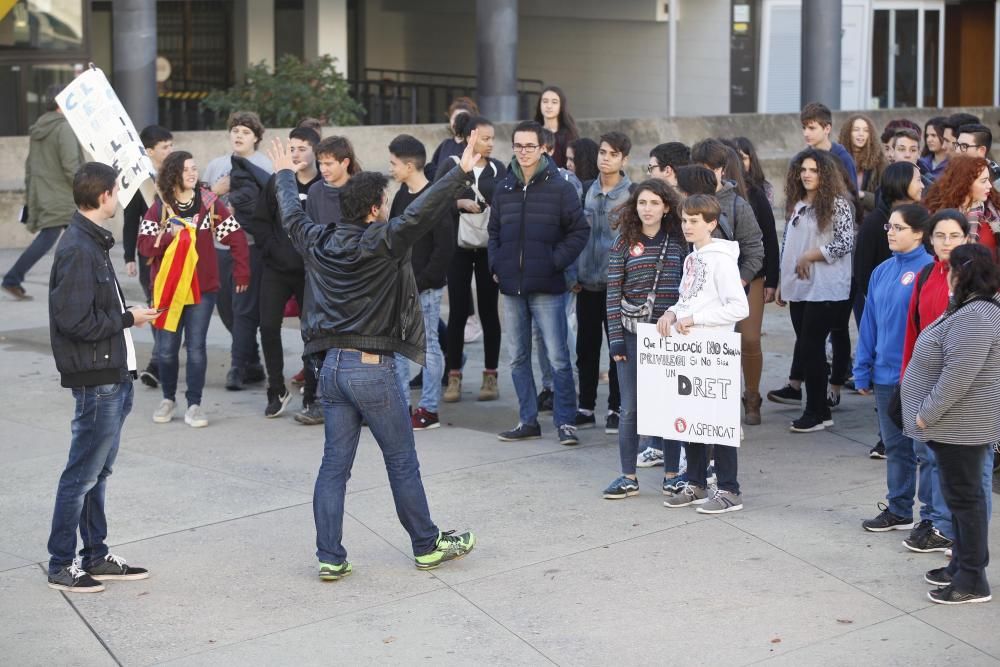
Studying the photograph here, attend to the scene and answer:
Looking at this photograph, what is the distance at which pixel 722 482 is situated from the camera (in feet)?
23.3

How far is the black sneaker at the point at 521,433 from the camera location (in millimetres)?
8578

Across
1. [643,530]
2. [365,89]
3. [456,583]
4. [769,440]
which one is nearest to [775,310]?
[769,440]

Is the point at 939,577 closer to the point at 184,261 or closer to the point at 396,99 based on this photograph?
the point at 184,261

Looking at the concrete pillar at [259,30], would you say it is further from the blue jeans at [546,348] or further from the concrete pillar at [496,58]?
the blue jeans at [546,348]

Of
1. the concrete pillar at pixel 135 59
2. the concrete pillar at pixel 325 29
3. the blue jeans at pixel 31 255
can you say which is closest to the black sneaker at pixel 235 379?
the blue jeans at pixel 31 255

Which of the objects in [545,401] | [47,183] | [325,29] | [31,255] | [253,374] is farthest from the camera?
[325,29]

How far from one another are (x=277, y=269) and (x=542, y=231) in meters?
1.78

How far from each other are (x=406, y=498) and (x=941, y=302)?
8.26 feet

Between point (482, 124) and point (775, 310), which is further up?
point (482, 124)

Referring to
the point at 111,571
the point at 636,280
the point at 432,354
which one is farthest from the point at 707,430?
the point at 111,571

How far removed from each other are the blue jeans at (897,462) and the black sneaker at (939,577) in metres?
0.49

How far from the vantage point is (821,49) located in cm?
2347

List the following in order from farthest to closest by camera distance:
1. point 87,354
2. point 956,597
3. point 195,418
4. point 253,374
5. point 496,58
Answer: point 496,58, point 253,374, point 195,418, point 87,354, point 956,597

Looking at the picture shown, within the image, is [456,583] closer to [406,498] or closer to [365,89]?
[406,498]
